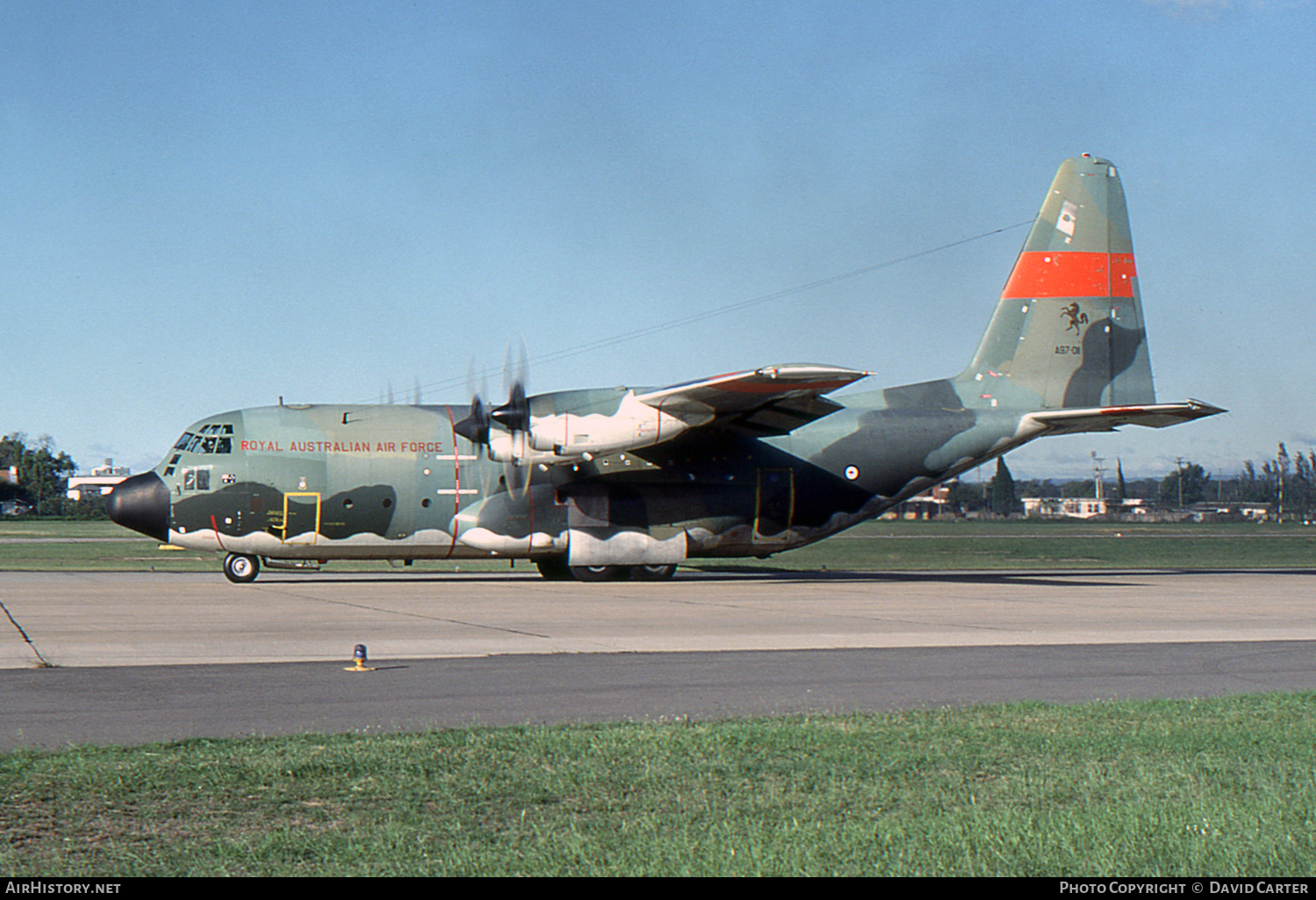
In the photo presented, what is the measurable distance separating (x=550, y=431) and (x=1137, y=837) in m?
21.0

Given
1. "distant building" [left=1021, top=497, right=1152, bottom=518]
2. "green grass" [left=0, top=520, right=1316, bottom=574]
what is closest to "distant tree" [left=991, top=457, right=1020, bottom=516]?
"distant building" [left=1021, top=497, right=1152, bottom=518]

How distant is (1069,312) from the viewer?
102 ft

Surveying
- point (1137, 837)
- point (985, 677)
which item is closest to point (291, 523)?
point (985, 677)

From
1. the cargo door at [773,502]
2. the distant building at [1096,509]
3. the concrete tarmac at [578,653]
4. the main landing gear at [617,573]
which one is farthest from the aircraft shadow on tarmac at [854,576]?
the distant building at [1096,509]

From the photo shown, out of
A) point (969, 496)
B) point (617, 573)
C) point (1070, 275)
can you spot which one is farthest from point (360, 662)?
point (969, 496)

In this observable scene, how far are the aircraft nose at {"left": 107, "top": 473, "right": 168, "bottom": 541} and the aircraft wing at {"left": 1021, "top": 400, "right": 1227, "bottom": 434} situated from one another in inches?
834

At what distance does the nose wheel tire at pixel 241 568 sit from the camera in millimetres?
26328

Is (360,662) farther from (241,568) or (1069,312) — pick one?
(1069,312)

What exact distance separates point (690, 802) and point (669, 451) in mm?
22169

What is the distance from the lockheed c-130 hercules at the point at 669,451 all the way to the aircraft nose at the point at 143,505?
0.04 metres

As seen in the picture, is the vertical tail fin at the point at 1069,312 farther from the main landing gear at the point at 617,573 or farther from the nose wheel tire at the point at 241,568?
the nose wheel tire at the point at 241,568

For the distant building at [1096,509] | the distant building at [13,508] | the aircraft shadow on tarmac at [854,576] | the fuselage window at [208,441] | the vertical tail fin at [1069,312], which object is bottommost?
the aircraft shadow on tarmac at [854,576]

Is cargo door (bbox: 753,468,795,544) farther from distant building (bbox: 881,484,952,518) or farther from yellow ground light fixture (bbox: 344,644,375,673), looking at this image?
distant building (bbox: 881,484,952,518)

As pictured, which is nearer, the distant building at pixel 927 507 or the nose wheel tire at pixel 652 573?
the nose wheel tire at pixel 652 573
